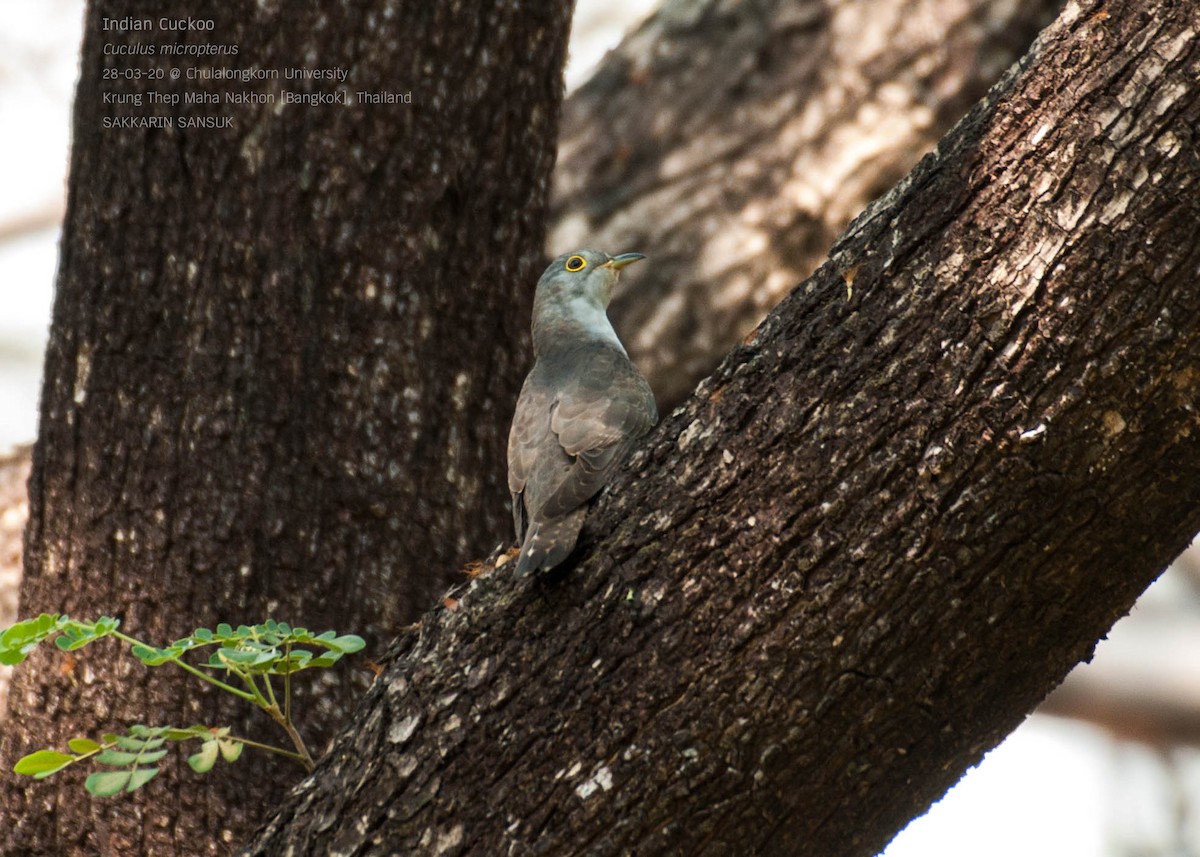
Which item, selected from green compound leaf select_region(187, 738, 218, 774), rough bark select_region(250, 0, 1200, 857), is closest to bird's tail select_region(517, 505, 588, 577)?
rough bark select_region(250, 0, 1200, 857)

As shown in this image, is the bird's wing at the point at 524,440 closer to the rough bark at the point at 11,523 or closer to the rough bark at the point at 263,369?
the rough bark at the point at 263,369

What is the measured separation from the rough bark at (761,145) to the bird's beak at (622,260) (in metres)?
0.31

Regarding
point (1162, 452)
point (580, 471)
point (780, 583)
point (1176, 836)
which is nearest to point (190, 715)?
point (580, 471)

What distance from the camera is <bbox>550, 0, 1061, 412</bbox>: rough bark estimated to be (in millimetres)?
5930

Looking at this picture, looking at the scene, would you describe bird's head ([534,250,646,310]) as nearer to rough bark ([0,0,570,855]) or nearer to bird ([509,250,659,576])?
bird ([509,250,659,576])

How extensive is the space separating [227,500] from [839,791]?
208cm

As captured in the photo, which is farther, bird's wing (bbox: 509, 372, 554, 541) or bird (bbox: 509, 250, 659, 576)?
bird's wing (bbox: 509, 372, 554, 541)

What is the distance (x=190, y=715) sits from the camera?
382cm

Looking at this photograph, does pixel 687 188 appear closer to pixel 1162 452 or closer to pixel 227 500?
pixel 227 500

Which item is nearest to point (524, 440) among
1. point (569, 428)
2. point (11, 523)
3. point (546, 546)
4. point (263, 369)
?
point (569, 428)

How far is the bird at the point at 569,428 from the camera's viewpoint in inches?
125

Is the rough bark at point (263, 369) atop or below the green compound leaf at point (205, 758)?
atop

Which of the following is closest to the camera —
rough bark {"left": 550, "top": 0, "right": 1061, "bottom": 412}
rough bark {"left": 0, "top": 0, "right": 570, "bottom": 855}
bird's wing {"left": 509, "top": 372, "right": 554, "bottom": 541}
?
rough bark {"left": 0, "top": 0, "right": 570, "bottom": 855}

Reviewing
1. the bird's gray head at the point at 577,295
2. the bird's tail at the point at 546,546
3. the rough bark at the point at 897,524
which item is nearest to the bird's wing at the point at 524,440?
the bird's tail at the point at 546,546
